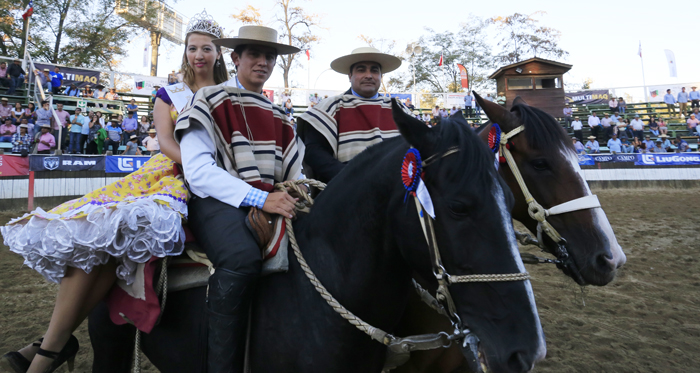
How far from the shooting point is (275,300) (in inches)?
76.1

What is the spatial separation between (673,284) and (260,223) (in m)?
6.65

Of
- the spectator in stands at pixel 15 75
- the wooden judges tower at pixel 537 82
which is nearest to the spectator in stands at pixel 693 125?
the wooden judges tower at pixel 537 82

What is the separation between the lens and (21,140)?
12820 millimetres

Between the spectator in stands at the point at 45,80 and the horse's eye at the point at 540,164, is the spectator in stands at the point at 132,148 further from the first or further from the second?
the horse's eye at the point at 540,164

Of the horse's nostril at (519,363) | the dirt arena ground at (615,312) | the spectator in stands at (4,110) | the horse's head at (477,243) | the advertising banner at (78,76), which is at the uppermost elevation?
the advertising banner at (78,76)

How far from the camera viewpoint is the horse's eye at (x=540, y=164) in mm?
2598

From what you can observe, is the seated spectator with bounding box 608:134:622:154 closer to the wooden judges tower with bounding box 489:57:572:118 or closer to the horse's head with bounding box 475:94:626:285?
the wooden judges tower with bounding box 489:57:572:118

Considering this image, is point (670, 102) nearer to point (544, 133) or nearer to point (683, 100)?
point (683, 100)

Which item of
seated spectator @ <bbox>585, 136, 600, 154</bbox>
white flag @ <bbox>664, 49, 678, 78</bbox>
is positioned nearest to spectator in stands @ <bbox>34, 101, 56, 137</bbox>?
seated spectator @ <bbox>585, 136, 600, 154</bbox>

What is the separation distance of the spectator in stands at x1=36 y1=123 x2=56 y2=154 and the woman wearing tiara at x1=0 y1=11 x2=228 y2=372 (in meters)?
13.4

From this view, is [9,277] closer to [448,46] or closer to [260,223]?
[260,223]

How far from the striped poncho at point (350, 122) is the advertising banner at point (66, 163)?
12.1 meters

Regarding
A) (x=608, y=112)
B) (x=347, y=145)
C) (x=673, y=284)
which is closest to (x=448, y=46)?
(x=608, y=112)

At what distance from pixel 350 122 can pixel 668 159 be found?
63.1 feet
